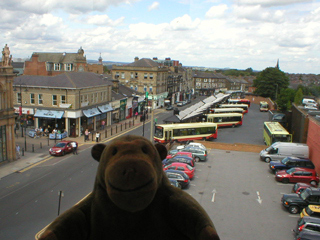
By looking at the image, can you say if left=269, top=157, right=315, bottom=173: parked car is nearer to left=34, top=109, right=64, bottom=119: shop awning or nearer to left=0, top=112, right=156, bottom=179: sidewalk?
left=0, top=112, right=156, bottom=179: sidewalk

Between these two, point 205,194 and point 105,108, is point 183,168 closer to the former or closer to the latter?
point 205,194

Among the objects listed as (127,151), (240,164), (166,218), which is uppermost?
(127,151)

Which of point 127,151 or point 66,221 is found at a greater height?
point 127,151

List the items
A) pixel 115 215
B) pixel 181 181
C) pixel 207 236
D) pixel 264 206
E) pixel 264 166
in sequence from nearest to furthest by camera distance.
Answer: pixel 207 236, pixel 115 215, pixel 264 206, pixel 181 181, pixel 264 166

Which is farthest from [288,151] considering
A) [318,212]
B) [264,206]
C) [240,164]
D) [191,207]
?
[191,207]

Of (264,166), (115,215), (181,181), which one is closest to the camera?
(115,215)

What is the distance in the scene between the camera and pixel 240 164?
88.1 feet

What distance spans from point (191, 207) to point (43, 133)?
34.8 metres

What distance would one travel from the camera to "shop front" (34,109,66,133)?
116ft

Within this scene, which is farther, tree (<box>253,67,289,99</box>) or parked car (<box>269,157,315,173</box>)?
tree (<box>253,67,289,99</box>)

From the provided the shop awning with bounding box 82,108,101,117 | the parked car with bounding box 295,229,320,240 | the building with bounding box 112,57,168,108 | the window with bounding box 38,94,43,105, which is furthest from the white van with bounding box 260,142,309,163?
the building with bounding box 112,57,168,108

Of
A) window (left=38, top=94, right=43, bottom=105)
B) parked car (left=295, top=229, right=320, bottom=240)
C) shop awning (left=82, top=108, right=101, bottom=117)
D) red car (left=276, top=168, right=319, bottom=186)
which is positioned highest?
window (left=38, top=94, right=43, bottom=105)

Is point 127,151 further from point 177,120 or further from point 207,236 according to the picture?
point 177,120

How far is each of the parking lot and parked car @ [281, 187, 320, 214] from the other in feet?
1.28
